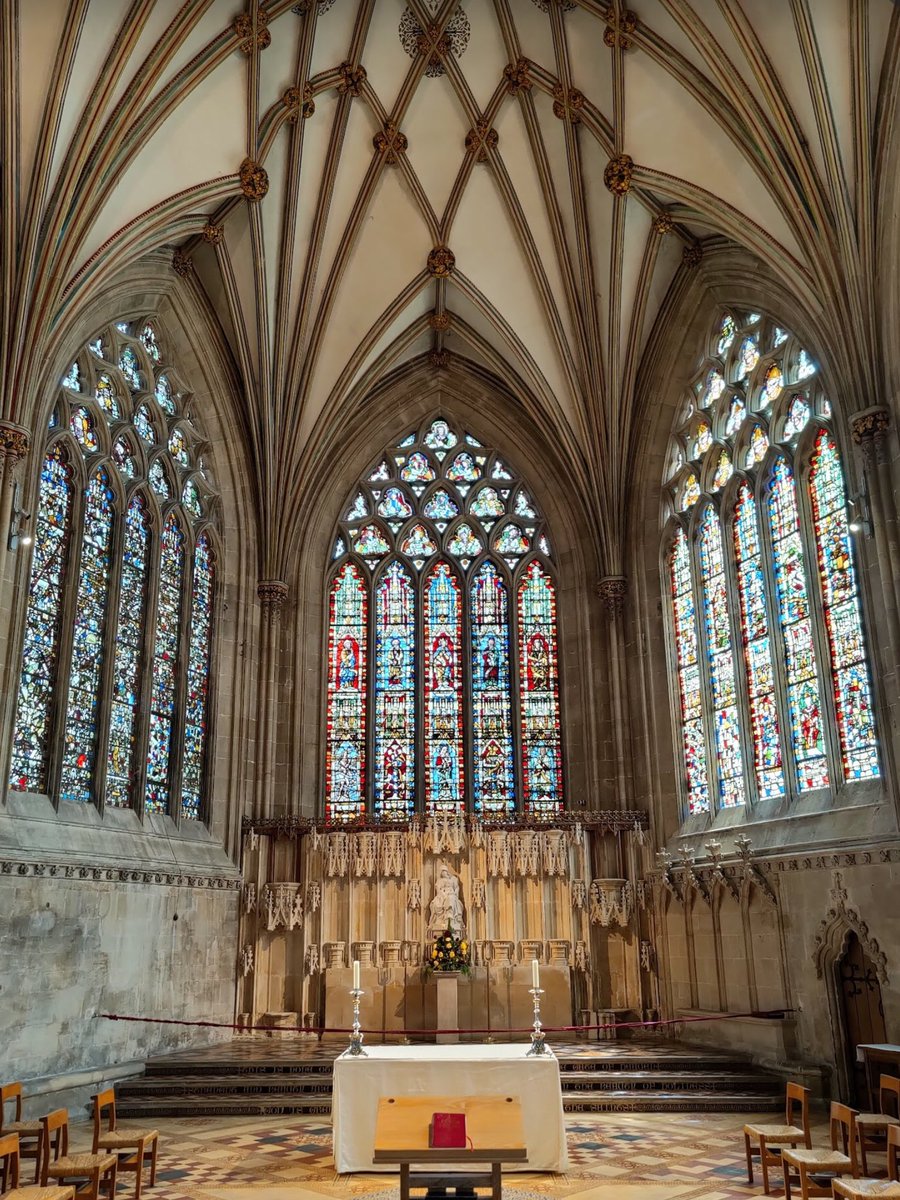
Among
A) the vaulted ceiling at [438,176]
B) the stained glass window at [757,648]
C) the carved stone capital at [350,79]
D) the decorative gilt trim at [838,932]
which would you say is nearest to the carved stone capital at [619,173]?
the vaulted ceiling at [438,176]

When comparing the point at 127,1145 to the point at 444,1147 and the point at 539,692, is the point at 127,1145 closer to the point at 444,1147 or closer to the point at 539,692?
the point at 444,1147

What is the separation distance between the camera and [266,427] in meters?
19.6

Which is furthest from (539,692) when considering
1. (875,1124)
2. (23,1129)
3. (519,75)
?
(23,1129)

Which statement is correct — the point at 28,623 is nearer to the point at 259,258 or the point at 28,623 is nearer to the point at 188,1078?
the point at 188,1078

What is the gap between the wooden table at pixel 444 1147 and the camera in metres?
7.30

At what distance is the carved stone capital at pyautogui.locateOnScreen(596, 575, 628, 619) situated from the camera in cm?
1934

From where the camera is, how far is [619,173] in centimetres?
1688

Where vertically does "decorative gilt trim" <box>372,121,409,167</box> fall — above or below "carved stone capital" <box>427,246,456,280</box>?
above

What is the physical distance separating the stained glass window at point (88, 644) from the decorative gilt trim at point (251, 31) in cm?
679

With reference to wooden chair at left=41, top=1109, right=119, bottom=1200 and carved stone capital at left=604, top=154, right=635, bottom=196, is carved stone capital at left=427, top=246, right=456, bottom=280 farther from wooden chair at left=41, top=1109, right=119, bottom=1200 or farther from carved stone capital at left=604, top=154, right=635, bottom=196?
wooden chair at left=41, top=1109, right=119, bottom=1200

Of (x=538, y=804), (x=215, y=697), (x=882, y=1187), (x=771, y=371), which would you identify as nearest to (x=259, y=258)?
(x=215, y=697)

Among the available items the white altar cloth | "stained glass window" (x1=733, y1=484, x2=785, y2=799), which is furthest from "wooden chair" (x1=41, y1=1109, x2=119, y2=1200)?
"stained glass window" (x1=733, y1=484, x2=785, y2=799)

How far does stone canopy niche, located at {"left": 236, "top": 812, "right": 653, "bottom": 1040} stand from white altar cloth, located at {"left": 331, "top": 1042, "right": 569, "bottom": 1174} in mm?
7479

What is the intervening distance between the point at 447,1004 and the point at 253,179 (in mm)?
13340
